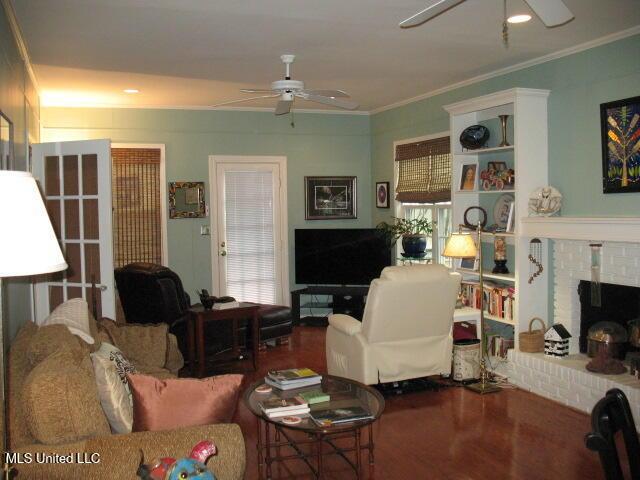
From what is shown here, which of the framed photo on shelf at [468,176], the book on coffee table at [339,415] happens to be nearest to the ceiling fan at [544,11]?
the book on coffee table at [339,415]

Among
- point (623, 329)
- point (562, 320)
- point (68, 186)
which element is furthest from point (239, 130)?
point (623, 329)

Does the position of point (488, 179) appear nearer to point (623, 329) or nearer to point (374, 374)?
point (623, 329)

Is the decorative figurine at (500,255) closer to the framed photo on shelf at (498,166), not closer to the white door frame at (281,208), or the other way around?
Answer: the framed photo on shelf at (498,166)

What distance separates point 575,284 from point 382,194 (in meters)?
3.44

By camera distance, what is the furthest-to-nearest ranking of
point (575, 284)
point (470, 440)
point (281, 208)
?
point (281, 208), point (575, 284), point (470, 440)

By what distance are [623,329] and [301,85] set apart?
9.65 feet

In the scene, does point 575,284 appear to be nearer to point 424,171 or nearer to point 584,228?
point 584,228

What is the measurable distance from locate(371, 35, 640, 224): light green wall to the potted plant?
1.93m

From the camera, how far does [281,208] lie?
8.14 m

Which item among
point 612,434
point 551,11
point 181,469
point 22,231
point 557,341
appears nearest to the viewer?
point 612,434

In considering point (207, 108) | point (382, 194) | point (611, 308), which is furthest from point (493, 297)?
point (207, 108)

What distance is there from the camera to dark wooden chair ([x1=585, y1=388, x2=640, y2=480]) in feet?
5.15

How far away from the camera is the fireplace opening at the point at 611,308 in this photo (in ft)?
15.1

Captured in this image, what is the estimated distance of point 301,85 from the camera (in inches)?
182
